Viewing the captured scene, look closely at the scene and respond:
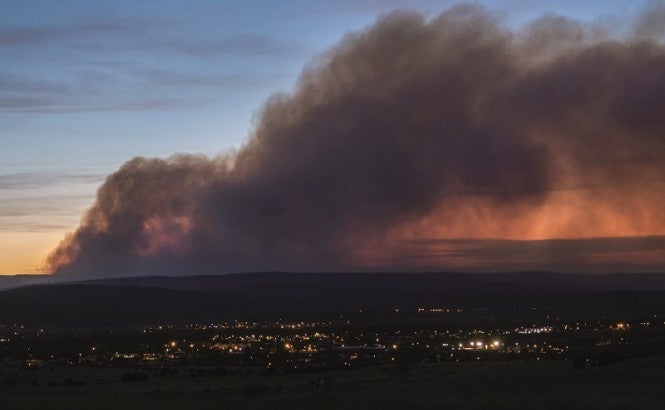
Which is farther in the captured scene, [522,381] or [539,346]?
[539,346]

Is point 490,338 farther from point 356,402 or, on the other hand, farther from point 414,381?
point 356,402

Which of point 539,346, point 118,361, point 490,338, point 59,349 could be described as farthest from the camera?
point 490,338

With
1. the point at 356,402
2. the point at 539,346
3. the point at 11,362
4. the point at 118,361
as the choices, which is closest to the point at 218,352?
the point at 118,361

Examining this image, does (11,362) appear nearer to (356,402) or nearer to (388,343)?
(388,343)

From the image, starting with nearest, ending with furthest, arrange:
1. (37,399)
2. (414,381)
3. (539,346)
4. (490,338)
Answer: (37,399) < (414,381) < (539,346) < (490,338)

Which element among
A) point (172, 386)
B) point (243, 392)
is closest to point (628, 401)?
point (243, 392)

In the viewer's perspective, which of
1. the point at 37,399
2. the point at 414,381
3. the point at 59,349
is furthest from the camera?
the point at 59,349
